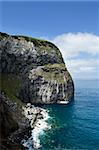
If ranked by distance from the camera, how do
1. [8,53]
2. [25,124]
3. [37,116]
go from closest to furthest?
[25,124] → [37,116] → [8,53]

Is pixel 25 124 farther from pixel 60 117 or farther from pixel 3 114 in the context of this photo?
pixel 3 114

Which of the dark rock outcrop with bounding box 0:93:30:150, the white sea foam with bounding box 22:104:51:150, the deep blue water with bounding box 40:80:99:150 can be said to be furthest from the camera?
the deep blue water with bounding box 40:80:99:150

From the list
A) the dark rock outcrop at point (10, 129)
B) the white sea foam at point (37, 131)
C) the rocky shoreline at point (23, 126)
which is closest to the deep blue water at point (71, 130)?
the white sea foam at point (37, 131)

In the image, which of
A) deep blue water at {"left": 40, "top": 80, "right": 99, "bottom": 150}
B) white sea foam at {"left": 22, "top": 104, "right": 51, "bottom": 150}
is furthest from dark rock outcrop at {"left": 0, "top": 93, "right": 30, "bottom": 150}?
deep blue water at {"left": 40, "top": 80, "right": 99, "bottom": 150}

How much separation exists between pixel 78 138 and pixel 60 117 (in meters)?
42.3

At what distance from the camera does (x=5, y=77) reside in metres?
190

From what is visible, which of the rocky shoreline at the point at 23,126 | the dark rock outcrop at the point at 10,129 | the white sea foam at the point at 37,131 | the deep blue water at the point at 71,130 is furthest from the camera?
the deep blue water at the point at 71,130

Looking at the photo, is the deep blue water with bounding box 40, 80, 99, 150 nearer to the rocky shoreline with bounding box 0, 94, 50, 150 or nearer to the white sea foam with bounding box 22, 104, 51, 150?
the white sea foam with bounding box 22, 104, 51, 150

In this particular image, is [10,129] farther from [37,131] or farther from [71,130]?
[71,130]

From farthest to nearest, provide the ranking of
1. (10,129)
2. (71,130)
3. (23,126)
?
(71,130) < (23,126) < (10,129)

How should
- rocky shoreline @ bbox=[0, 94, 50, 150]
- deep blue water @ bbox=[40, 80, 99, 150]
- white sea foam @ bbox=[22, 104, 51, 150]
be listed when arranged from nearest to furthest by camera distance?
1. rocky shoreline @ bbox=[0, 94, 50, 150]
2. white sea foam @ bbox=[22, 104, 51, 150]
3. deep blue water @ bbox=[40, 80, 99, 150]

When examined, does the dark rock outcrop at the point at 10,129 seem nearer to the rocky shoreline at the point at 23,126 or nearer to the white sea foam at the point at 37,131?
the rocky shoreline at the point at 23,126

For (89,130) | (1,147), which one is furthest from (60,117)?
(1,147)

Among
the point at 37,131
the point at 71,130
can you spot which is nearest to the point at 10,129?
the point at 37,131
